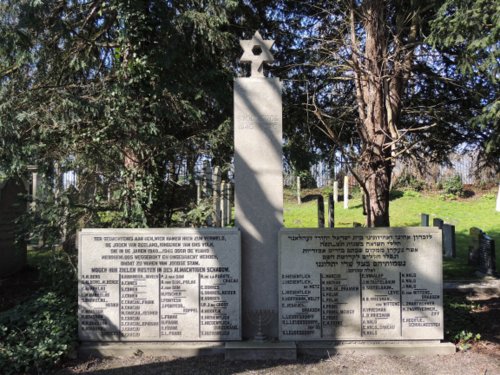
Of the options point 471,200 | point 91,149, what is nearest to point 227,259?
point 91,149

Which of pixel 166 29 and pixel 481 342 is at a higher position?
pixel 166 29

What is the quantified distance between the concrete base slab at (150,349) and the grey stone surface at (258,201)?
1.63 ft

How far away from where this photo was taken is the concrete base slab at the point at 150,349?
538cm

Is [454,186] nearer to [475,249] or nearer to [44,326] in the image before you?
[475,249]

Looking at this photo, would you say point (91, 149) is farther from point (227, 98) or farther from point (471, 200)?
point (471, 200)

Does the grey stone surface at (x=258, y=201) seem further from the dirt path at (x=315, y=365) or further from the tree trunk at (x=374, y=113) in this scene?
the tree trunk at (x=374, y=113)

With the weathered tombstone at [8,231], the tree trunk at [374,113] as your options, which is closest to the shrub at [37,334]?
the weathered tombstone at [8,231]

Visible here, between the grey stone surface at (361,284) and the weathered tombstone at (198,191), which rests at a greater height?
the weathered tombstone at (198,191)

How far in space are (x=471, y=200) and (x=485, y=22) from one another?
67.7 ft

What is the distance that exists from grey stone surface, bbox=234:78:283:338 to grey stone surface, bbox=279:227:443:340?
20cm

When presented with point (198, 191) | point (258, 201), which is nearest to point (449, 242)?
point (198, 191)

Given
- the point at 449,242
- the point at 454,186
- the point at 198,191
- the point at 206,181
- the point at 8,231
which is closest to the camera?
the point at 206,181

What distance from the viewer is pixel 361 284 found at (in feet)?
18.1

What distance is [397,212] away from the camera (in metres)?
19.9
